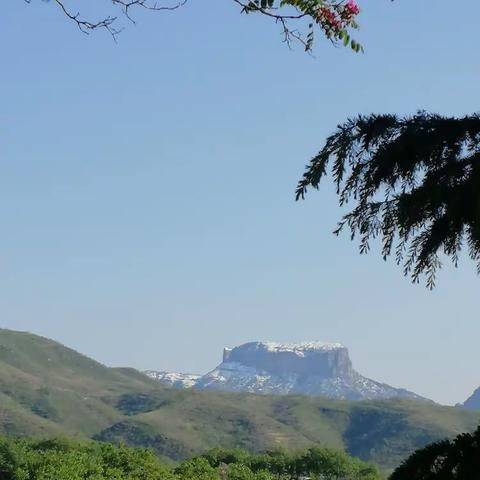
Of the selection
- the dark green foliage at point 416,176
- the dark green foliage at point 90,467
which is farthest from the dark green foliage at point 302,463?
the dark green foliage at point 416,176

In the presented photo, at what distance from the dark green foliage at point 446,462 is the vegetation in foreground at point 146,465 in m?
78.1

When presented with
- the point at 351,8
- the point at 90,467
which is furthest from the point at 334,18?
the point at 90,467

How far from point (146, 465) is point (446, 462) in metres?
89.3

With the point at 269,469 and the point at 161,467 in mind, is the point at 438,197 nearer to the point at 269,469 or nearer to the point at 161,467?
the point at 161,467

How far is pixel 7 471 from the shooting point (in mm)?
109438

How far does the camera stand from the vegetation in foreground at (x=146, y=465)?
3634 inches

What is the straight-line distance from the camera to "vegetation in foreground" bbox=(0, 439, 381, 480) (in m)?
92.3

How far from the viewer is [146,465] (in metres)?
94.6

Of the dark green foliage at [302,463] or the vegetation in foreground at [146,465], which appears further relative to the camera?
the dark green foliage at [302,463]

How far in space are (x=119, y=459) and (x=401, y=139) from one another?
3522 inches

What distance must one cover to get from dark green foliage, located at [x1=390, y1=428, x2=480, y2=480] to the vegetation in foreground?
78.1 metres

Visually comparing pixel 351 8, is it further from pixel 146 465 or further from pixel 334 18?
pixel 146 465

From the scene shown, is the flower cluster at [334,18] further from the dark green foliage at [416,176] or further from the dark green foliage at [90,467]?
the dark green foliage at [90,467]

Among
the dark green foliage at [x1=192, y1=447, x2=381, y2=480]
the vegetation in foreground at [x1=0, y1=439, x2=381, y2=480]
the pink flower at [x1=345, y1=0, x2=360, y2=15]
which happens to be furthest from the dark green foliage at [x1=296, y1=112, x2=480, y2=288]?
the dark green foliage at [x1=192, y1=447, x2=381, y2=480]
